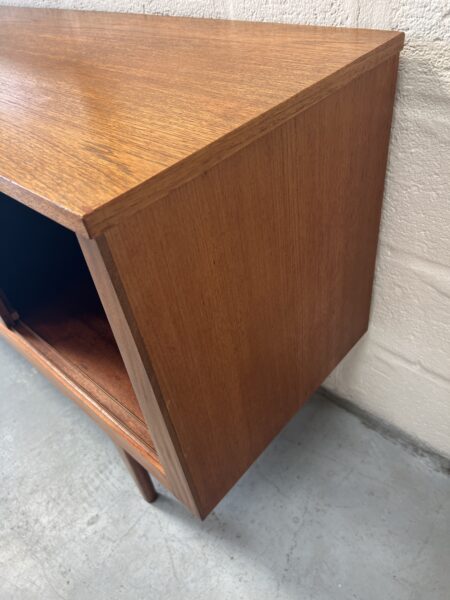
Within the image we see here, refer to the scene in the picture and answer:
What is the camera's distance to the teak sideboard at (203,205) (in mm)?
341

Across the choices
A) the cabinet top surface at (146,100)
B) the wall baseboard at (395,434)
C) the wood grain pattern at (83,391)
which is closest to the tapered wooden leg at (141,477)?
the wood grain pattern at (83,391)

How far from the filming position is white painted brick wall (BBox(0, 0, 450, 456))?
0.50 meters

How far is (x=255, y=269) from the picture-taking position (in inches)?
18.1

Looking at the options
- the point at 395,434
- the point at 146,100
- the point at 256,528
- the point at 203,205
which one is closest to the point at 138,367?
the point at 203,205

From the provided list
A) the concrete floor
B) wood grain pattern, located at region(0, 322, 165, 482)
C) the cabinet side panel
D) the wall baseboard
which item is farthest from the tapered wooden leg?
the wall baseboard

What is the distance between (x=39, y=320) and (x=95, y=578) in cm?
46

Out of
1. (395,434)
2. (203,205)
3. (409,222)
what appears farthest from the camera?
(395,434)

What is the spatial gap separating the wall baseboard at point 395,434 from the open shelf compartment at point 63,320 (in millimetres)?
521

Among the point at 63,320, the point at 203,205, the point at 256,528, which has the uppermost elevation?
the point at 203,205

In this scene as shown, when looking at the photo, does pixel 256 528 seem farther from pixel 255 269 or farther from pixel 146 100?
pixel 146 100

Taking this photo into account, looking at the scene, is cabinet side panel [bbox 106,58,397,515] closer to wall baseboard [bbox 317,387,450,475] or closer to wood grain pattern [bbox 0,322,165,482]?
wood grain pattern [bbox 0,322,165,482]

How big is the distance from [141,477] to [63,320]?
1.05ft

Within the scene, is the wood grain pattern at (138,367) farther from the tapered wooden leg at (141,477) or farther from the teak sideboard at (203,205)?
the tapered wooden leg at (141,477)

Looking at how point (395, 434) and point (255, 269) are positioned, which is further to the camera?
point (395, 434)
